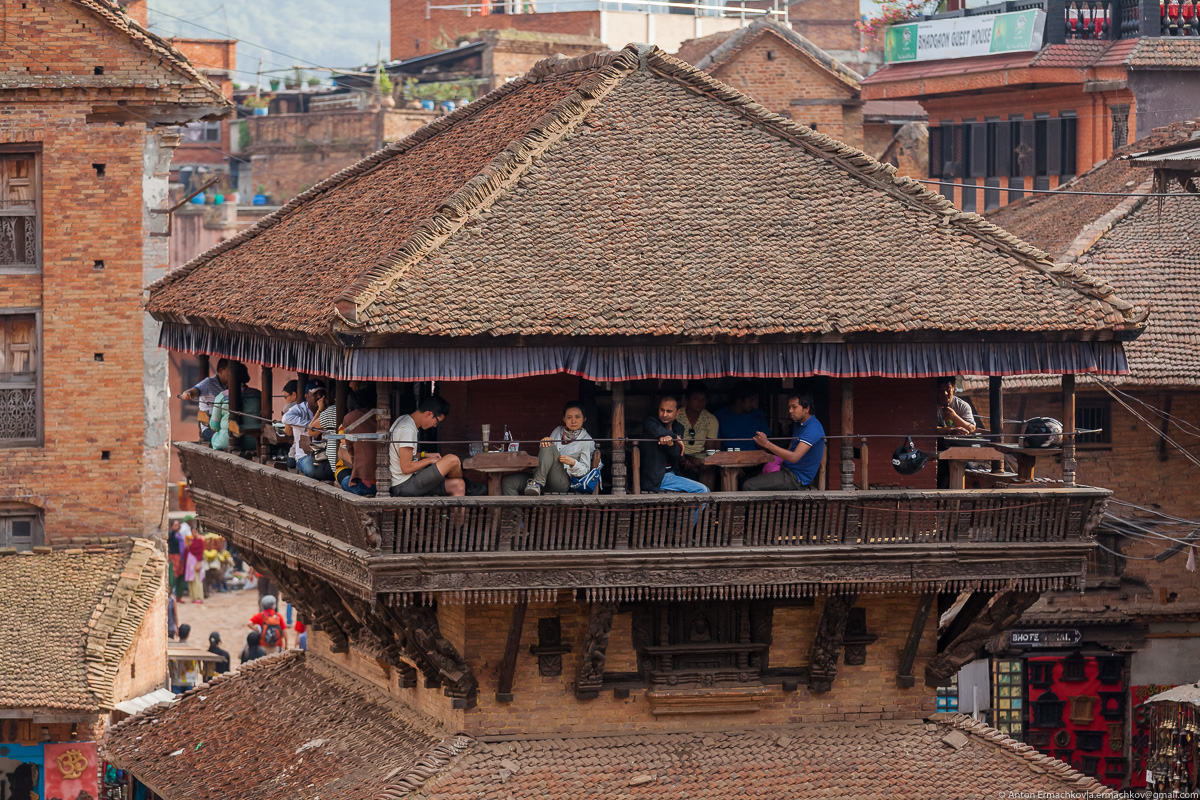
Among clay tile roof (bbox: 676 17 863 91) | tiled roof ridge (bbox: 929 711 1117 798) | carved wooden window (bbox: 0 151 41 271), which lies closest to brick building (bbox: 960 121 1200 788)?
tiled roof ridge (bbox: 929 711 1117 798)

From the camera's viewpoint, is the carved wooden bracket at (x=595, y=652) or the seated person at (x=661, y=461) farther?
the carved wooden bracket at (x=595, y=652)

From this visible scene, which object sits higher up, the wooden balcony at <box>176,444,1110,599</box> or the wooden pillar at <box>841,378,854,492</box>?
the wooden pillar at <box>841,378,854,492</box>

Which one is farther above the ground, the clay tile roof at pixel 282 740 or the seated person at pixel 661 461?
the seated person at pixel 661 461

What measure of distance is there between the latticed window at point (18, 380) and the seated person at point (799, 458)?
14271 millimetres

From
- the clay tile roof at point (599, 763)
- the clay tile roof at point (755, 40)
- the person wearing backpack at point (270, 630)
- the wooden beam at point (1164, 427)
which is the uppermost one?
the clay tile roof at point (755, 40)

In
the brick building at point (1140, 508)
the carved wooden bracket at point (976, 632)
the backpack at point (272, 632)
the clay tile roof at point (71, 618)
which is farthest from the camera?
the backpack at point (272, 632)

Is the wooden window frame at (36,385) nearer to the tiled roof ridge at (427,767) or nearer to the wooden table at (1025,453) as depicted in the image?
the tiled roof ridge at (427,767)

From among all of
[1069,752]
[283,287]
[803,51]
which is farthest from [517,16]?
[283,287]

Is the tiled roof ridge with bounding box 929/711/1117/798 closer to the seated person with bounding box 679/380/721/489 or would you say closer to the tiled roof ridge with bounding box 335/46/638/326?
the seated person with bounding box 679/380/721/489

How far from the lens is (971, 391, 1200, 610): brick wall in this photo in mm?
29266

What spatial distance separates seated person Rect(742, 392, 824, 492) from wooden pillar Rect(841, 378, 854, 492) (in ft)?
0.81

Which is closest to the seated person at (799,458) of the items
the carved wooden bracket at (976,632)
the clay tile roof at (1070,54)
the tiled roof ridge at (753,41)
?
the carved wooden bracket at (976,632)

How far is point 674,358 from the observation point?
1862cm

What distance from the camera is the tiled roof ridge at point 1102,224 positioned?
30516mm
